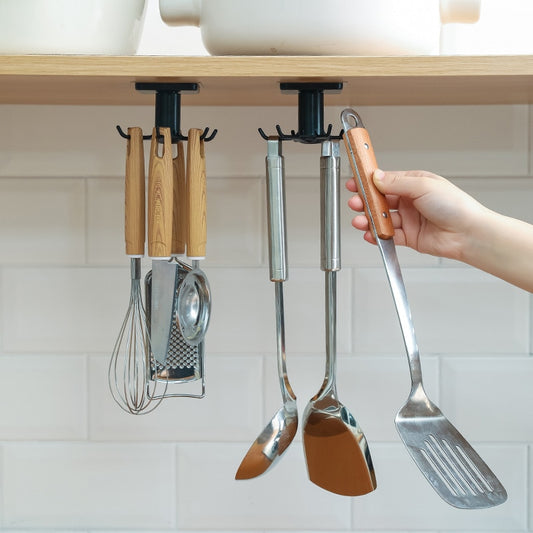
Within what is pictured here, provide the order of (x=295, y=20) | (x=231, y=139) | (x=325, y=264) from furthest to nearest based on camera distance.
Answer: (x=231, y=139) < (x=325, y=264) < (x=295, y=20)

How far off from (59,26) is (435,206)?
0.38 m

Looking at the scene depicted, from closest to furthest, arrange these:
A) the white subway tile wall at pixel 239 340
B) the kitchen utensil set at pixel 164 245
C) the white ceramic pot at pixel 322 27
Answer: the white ceramic pot at pixel 322 27 → the kitchen utensil set at pixel 164 245 → the white subway tile wall at pixel 239 340

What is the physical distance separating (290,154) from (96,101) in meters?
0.24

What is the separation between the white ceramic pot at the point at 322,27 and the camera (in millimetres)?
602

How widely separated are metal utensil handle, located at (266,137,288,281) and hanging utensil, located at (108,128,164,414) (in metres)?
0.13

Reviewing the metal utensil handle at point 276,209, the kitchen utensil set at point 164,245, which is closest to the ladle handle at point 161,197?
the kitchen utensil set at point 164,245

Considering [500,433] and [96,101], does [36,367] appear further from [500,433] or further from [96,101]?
[500,433]

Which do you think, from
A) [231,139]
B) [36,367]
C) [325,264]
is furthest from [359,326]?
[36,367]

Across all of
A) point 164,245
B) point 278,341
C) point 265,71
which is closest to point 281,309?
point 278,341

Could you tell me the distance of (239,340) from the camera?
2.91 feet

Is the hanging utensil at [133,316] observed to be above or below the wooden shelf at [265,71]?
below

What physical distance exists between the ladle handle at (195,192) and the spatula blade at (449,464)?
0.28m

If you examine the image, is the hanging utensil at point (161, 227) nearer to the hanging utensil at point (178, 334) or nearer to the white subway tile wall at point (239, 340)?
the hanging utensil at point (178, 334)

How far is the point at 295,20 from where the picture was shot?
60 centimetres
